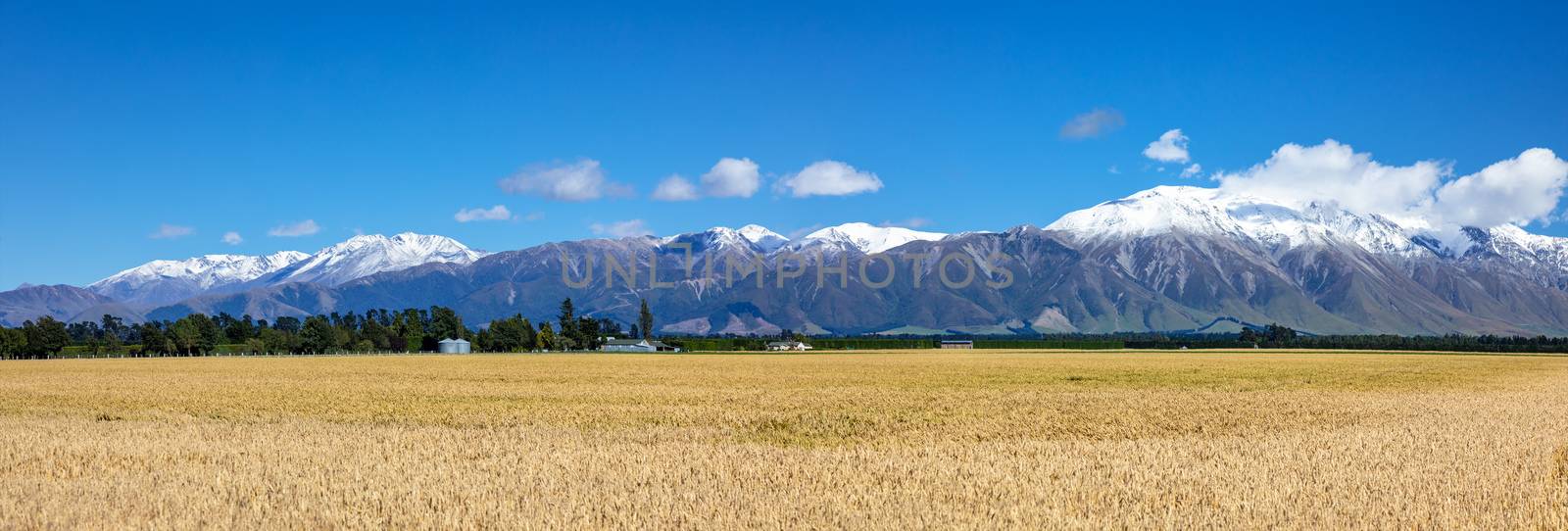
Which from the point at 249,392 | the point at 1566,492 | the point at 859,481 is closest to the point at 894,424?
the point at 859,481

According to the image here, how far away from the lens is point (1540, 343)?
19388 cm

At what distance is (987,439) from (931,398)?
14.1 m

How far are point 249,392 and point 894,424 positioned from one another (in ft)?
92.4

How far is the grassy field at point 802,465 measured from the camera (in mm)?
12891

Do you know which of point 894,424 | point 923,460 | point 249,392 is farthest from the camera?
point 249,392

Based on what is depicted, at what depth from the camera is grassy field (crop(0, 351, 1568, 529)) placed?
42.3ft

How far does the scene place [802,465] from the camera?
16875 millimetres

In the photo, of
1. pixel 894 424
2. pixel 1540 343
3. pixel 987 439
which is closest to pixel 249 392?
pixel 894 424

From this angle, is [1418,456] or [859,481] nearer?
[859,481]

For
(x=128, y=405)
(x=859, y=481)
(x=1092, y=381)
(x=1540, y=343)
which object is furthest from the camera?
(x=1540, y=343)

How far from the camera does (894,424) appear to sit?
2539 centimetres

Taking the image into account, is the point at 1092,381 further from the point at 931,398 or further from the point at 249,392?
the point at 249,392

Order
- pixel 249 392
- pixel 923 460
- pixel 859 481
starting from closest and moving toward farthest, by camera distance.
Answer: pixel 859 481, pixel 923 460, pixel 249 392

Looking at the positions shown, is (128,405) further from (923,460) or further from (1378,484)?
(1378,484)
